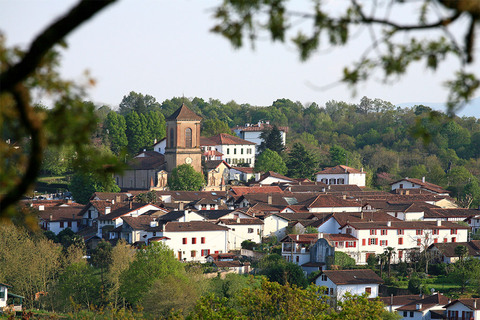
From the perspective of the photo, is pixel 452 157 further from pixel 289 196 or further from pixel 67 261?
pixel 67 261

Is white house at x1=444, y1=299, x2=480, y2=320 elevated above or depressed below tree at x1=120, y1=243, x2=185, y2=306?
below

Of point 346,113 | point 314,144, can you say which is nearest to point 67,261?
point 314,144

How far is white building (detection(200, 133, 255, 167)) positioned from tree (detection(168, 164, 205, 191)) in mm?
14752

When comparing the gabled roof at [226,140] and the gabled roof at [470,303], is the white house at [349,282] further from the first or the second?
the gabled roof at [226,140]

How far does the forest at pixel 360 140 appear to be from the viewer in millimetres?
78938

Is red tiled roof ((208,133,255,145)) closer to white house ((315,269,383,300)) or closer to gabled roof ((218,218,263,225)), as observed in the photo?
gabled roof ((218,218,263,225))

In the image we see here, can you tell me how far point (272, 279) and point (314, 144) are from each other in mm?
60356

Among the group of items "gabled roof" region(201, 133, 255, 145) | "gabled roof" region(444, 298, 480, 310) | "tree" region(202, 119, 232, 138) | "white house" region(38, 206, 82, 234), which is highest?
"tree" region(202, 119, 232, 138)

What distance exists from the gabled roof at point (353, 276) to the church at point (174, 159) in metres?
32.1

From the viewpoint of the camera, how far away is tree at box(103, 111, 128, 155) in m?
84.0

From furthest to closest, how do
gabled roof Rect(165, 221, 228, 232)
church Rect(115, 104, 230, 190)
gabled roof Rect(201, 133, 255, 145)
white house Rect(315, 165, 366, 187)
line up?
gabled roof Rect(201, 133, 255, 145) < white house Rect(315, 165, 366, 187) < church Rect(115, 104, 230, 190) < gabled roof Rect(165, 221, 228, 232)

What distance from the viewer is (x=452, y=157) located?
88.4m

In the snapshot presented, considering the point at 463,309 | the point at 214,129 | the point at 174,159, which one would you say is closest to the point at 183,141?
the point at 174,159

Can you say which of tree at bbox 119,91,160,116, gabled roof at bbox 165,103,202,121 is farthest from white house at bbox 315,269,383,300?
tree at bbox 119,91,160,116
